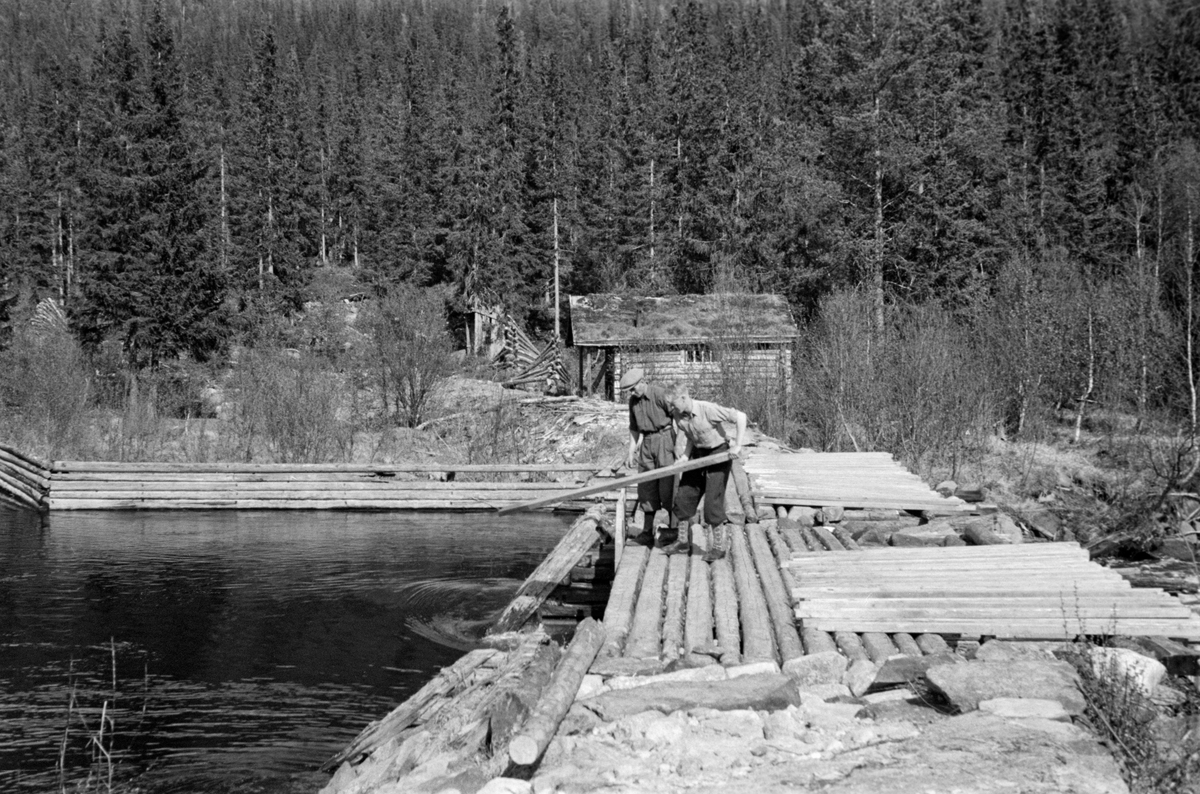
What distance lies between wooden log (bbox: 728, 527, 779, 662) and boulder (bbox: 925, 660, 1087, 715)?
129 cm

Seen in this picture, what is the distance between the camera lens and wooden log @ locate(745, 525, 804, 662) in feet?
25.4

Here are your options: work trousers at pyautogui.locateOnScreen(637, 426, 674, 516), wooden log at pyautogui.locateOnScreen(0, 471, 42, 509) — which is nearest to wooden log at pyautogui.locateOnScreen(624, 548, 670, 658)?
work trousers at pyautogui.locateOnScreen(637, 426, 674, 516)

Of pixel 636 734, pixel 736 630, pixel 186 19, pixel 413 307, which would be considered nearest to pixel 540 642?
pixel 736 630

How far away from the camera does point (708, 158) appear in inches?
2055

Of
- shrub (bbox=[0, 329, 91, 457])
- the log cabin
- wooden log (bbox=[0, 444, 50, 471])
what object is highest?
the log cabin

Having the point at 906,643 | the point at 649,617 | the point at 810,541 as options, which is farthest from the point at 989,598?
the point at 810,541

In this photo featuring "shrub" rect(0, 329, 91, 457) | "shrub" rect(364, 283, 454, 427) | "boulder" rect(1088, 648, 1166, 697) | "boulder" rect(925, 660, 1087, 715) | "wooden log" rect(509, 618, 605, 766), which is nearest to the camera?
"wooden log" rect(509, 618, 605, 766)

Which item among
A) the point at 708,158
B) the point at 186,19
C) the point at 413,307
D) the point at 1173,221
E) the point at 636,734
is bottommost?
the point at 636,734

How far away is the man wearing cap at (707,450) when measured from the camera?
10508 mm

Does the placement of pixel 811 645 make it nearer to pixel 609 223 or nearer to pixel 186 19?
pixel 609 223

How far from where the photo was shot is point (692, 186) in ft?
174

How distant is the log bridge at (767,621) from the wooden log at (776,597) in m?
0.02

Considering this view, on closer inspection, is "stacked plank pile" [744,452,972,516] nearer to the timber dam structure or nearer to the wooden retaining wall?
the timber dam structure

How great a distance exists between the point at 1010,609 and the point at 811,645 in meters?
1.59
